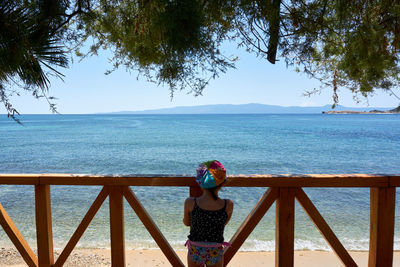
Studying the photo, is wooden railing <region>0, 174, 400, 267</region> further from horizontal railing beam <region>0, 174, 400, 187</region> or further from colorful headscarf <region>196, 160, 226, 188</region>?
colorful headscarf <region>196, 160, 226, 188</region>

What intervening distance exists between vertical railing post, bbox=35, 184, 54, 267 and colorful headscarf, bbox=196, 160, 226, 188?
1.11m

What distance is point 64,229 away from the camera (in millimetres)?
6992

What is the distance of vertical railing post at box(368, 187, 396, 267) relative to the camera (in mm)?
1916

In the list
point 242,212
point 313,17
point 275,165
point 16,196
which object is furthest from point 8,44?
point 275,165

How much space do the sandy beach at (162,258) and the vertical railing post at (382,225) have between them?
2.72 m

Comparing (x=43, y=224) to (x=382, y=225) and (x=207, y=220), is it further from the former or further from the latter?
(x=382, y=225)

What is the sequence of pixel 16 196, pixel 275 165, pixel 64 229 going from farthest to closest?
1. pixel 275 165
2. pixel 16 196
3. pixel 64 229

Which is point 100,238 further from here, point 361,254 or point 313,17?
point 313,17

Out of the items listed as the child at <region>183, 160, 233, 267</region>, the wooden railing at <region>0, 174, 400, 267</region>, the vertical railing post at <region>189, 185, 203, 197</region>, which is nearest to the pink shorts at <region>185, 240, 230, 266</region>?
the child at <region>183, 160, 233, 267</region>

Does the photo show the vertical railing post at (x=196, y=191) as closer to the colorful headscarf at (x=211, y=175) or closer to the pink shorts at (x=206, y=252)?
the colorful headscarf at (x=211, y=175)

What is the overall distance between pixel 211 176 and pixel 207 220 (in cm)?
27

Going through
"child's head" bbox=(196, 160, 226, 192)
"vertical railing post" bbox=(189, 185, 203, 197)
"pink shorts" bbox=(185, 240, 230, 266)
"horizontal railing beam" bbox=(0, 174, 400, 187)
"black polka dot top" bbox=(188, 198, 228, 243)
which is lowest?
"pink shorts" bbox=(185, 240, 230, 266)

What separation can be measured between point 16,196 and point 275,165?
14623 millimetres

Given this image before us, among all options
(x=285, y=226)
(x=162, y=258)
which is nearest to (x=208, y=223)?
(x=285, y=226)
